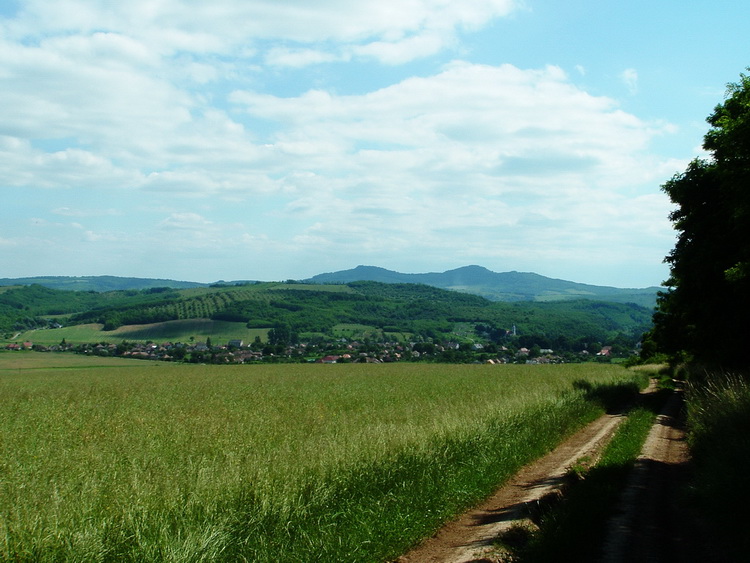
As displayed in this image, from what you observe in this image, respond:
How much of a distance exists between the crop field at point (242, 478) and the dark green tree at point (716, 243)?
356 inches

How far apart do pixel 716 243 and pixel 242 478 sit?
2094 cm

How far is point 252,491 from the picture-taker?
7.95 metres

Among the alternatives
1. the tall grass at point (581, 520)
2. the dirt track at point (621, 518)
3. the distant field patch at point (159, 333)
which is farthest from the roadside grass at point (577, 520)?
the distant field patch at point (159, 333)

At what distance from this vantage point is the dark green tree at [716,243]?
18.8 metres

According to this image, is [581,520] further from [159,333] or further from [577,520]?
[159,333]

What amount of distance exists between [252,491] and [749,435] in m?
8.53


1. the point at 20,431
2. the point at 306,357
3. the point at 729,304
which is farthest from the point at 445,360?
the point at 20,431

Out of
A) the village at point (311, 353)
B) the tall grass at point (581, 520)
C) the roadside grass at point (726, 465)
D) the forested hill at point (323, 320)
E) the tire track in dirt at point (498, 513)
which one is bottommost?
the village at point (311, 353)

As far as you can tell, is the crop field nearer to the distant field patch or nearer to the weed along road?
the weed along road

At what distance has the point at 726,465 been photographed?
356 inches

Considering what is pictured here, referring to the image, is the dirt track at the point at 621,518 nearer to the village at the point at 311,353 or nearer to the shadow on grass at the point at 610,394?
the shadow on grass at the point at 610,394

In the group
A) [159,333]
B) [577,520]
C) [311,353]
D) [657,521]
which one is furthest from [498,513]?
[159,333]

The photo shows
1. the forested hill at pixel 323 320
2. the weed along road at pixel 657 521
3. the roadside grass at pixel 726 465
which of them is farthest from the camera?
the forested hill at pixel 323 320

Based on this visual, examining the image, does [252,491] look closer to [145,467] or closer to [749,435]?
[145,467]
